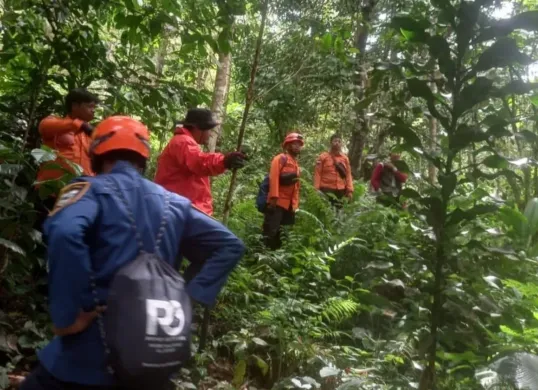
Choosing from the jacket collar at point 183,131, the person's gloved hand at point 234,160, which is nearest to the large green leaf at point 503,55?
the person's gloved hand at point 234,160

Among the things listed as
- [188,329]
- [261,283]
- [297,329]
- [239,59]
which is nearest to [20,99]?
[261,283]

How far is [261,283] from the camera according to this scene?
5.82 metres

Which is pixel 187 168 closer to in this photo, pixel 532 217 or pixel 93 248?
pixel 532 217

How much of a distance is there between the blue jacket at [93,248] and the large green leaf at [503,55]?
175 centimetres

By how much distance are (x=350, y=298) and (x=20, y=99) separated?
361 centimetres

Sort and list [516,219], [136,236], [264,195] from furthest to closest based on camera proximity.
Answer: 1. [264,195]
2. [516,219]
3. [136,236]

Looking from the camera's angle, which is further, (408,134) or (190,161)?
(190,161)

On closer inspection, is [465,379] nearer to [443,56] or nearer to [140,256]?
[443,56]

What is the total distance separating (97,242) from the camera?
2.06m

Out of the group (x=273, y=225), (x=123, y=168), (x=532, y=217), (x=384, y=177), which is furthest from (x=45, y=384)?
(x=384, y=177)

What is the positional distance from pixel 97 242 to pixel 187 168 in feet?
10.0

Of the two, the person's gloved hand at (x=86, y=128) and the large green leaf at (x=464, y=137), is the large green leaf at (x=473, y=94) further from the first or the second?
the person's gloved hand at (x=86, y=128)

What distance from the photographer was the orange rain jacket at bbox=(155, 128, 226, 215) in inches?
193

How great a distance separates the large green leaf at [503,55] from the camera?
2898 millimetres
